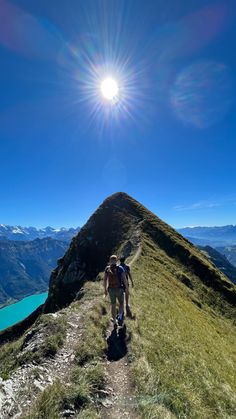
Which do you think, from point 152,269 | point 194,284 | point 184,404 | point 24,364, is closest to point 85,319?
point 24,364

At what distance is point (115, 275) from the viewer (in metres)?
16.6

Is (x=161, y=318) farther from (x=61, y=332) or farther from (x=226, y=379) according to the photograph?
(x=61, y=332)

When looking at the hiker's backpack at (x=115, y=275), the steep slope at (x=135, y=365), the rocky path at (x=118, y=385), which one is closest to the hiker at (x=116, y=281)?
the hiker's backpack at (x=115, y=275)

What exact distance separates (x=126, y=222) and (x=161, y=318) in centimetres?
5340

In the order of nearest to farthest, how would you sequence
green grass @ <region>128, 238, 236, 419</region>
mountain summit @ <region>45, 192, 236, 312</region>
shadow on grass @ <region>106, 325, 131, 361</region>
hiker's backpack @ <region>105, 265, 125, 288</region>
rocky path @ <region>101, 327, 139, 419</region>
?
1. rocky path @ <region>101, 327, 139, 419</region>
2. green grass @ <region>128, 238, 236, 419</region>
3. shadow on grass @ <region>106, 325, 131, 361</region>
4. hiker's backpack @ <region>105, 265, 125, 288</region>
5. mountain summit @ <region>45, 192, 236, 312</region>

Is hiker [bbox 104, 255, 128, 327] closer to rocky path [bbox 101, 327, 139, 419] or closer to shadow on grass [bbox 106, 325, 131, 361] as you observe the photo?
shadow on grass [bbox 106, 325, 131, 361]

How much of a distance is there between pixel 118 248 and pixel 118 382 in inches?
2055

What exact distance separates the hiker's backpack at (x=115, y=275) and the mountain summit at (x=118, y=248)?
112 ft

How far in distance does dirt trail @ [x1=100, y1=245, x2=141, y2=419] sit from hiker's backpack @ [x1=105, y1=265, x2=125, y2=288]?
2608mm

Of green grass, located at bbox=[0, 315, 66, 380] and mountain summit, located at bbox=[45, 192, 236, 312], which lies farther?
mountain summit, located at bbox=[45, 192, 236, 312]

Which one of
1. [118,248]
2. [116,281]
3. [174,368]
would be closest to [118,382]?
[174,368]

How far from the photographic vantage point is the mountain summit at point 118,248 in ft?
182

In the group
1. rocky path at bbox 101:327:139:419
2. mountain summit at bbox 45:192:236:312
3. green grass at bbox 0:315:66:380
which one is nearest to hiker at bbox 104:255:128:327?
rocky path at bbox 101:327:139:419

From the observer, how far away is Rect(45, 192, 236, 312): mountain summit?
5541 centimetres
